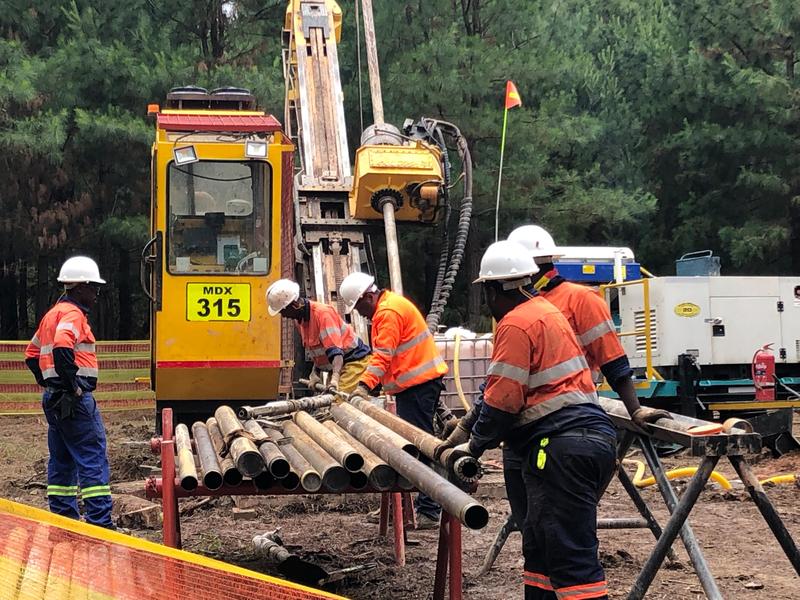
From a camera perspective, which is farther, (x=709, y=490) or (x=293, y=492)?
(x=709, y=490)

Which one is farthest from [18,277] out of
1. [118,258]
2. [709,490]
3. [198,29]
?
[709,490]

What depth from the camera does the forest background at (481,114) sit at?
19.0m

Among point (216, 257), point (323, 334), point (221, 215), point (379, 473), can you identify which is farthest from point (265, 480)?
point (221, 215)

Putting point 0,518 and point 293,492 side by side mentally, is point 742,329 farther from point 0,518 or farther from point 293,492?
point 0,518

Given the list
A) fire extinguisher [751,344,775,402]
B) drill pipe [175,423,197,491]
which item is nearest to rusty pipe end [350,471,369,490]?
drill pipe [175,423,197,491]

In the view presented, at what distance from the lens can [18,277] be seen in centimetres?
2569

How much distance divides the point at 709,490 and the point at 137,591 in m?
6.83

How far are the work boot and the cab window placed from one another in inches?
119

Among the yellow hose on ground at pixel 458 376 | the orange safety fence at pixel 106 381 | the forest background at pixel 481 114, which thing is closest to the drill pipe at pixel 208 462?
the yellow hose on ground at pixel 458 376

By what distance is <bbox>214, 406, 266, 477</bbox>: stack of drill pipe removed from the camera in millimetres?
4762

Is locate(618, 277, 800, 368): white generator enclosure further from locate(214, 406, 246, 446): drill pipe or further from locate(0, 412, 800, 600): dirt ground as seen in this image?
locate(214, 406, 246, 446): drill pipe

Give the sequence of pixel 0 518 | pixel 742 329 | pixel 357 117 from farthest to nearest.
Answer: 1. pixel 357 117
2. pixel 742 329
3. pixel 0 518

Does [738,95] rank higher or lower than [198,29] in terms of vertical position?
lower

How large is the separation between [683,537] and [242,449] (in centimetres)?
224
